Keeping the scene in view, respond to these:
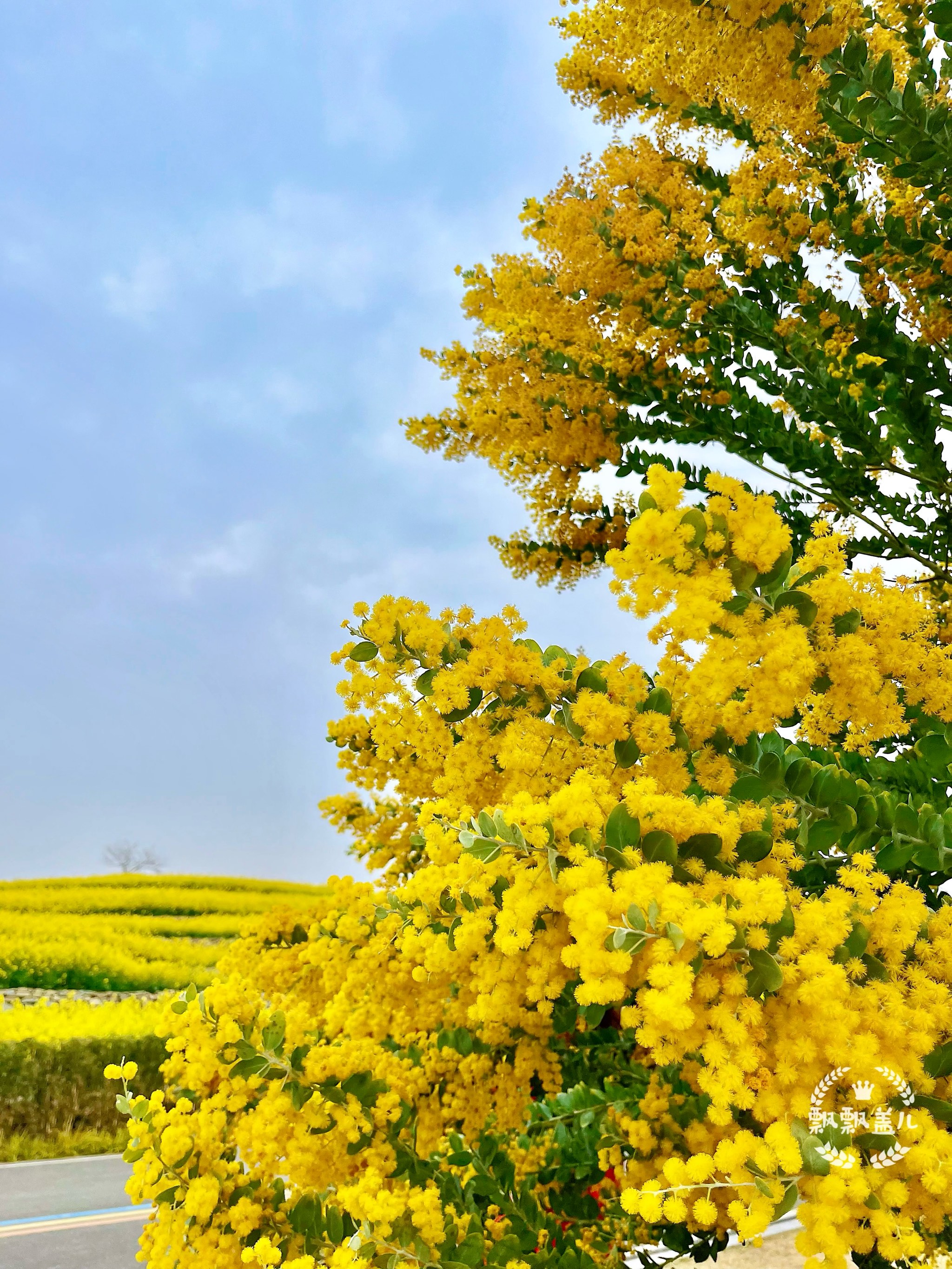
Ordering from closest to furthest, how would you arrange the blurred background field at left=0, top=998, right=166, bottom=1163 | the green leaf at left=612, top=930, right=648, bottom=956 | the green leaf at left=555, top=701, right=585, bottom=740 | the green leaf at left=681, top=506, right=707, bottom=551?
the green leaf at left=612, top=930, right=648, bottom=956, the green leaf at left=681, top=506, right=707, bottom=551, the green leaf at left=555, top=701, right=585, bottom=740, the blurred background field at left=0, top=998, right=166, bottom=1163

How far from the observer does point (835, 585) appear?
5.44ft

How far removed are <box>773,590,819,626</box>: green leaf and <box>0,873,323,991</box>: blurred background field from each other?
913 cm

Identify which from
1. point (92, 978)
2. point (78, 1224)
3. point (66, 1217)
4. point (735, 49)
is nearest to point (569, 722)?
point (735, 49)

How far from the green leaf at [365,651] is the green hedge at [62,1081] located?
861 centimetres

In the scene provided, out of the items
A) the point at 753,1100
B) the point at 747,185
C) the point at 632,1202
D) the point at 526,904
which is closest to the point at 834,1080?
the point at 753,1100

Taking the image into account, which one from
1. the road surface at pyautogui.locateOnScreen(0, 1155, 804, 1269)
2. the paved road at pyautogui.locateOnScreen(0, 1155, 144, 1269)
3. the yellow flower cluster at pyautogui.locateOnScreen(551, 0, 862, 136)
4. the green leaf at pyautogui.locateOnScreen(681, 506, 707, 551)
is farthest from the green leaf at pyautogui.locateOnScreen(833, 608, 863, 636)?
the paved road at pyautogui.locateOnScreen(0, 1155, 144, 1269)

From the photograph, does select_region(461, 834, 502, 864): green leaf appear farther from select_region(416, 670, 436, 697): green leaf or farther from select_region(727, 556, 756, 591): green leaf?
select_region(727, 556, 756, 591): green leaf

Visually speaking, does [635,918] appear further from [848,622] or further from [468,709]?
[848,622]

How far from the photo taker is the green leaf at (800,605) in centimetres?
160

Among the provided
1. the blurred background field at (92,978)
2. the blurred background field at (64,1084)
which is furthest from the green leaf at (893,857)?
the blurred background field at (64,1084)

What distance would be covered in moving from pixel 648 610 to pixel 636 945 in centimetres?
68

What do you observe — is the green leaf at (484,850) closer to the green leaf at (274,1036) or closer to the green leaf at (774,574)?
the green leaf at (774,574)

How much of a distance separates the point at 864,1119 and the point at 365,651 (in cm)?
122

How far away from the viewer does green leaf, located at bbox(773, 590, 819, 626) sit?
1602 mm
